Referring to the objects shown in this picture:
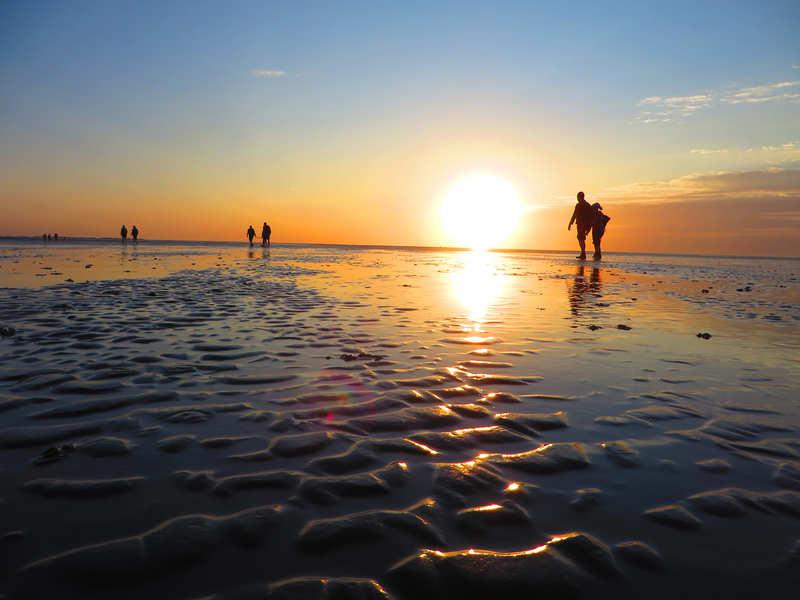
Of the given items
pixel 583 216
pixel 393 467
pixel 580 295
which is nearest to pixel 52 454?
pixel 393 467

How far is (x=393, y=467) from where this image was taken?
9.21 ft

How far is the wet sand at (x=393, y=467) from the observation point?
1.89m

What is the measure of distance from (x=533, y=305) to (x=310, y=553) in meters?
9.34

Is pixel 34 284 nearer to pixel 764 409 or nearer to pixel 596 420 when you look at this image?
pixel 596 420

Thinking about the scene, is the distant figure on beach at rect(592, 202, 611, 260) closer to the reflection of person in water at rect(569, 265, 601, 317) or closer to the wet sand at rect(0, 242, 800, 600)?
the reflection of person in water at rect(569, 265, 601, 317)

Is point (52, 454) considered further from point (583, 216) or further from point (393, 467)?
point (583, 216)

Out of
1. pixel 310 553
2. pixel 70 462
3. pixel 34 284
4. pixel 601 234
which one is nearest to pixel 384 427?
pixel 310 553

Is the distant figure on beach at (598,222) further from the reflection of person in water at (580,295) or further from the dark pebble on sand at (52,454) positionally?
the dark pebble on sand at (52,454)

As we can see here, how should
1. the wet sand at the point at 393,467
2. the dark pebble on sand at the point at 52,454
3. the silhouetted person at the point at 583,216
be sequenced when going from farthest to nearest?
the silhouetted person at the point at 583,216 → the dark pebble on sand at the point at 52,454 → the wet sand at the point at 393,467

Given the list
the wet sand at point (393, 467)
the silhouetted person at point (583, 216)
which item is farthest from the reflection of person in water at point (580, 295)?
the silhouetted person at point (583, 216)

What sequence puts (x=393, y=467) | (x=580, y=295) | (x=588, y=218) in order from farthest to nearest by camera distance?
(x=588, y=218)
(x=580, y=295)
(x=393, y=467)

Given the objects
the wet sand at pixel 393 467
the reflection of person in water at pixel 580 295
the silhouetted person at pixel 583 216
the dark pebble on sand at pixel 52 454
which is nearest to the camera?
the wet sand at pixel 393 467

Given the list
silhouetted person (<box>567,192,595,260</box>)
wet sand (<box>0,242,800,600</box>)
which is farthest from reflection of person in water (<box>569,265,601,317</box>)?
silhouetted person (<box>567,192,595,260</box>)

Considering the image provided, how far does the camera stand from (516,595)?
178 centimetres
